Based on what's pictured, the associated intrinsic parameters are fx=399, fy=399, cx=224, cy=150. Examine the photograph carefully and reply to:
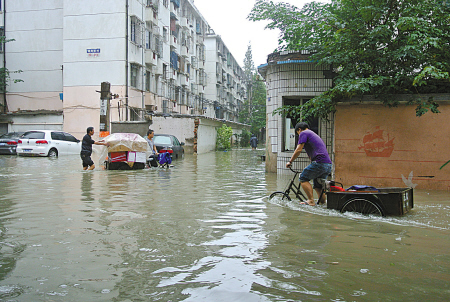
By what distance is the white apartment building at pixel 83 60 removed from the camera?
2845 centimetres

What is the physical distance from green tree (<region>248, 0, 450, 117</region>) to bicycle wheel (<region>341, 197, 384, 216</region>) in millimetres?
3823

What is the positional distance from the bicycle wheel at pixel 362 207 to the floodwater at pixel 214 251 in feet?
0.50

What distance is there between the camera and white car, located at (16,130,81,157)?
20.5m

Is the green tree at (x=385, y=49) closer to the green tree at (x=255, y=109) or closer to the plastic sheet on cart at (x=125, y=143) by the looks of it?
the plastic sheet on cart at (x=125, y=143)

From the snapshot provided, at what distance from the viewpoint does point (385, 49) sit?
34.7 feet

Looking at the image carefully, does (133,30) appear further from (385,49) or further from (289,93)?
(385,49)

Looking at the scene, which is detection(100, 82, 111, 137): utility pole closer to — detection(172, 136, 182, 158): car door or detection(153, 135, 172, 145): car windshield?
detection(153, 135, 172, 145): car windshield

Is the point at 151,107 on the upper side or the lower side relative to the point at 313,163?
upper

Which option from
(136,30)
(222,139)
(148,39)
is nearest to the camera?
(136,30)

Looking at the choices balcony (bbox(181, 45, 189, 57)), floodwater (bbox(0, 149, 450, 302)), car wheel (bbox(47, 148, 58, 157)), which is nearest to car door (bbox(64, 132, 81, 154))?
car wheel (bbox(47, 148, 58, 157))

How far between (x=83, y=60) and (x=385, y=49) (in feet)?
78.2

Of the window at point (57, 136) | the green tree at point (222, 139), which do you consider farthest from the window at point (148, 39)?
the window at point (57, 136)

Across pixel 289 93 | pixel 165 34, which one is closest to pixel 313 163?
pixel 289 93

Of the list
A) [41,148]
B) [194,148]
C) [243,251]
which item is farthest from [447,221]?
[194,148]
